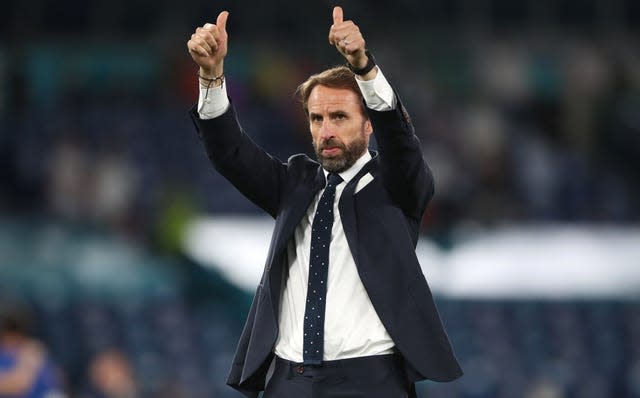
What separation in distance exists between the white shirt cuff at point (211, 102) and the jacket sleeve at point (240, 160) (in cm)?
2

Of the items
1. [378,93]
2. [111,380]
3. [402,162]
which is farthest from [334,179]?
[111,380]

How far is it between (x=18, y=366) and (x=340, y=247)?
345 cm

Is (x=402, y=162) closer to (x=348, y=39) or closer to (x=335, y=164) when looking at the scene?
(x=335, y=164)

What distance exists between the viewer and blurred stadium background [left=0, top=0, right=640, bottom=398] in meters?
10.5

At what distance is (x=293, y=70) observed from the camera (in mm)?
14172

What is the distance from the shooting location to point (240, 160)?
3.83m

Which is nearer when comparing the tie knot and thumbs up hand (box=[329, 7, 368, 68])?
thumbs up hand (box=[329, 7, 368, 68])

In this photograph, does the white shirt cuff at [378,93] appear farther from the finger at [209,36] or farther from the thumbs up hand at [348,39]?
the finger at [209,36]

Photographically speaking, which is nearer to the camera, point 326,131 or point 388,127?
point 388,127

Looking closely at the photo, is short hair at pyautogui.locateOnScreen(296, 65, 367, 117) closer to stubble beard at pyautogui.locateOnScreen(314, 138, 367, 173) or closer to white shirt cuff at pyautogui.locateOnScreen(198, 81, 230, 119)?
stubble beard at pyautogui.locateOnScreen(314, 138, 367, 173)

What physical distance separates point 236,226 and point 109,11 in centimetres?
482

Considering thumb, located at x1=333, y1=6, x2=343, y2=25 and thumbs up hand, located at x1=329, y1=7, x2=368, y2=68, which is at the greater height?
thumb, located at x1=333, y1=6, x2=343, y2=25

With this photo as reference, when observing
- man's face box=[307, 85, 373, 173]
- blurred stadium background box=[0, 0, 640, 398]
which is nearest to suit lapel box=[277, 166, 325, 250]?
man's face box=[307, 85, 373, 173]

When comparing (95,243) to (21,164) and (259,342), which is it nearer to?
(21,164)
